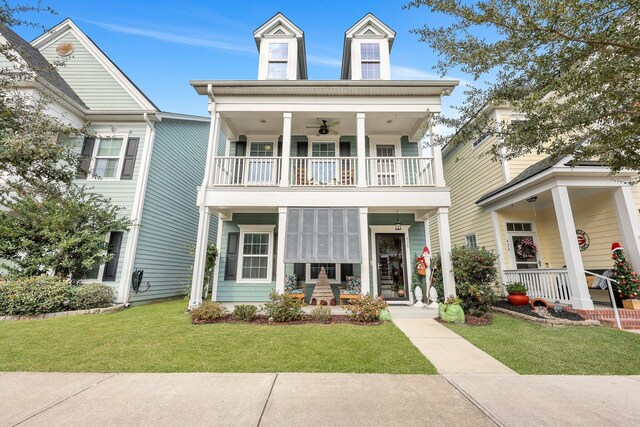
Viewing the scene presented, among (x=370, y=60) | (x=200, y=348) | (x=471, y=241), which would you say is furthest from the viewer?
(x=471, y=241)

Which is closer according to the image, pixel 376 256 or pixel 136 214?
pixel 136 214

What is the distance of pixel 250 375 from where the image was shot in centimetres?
322

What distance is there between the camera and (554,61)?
3602mm

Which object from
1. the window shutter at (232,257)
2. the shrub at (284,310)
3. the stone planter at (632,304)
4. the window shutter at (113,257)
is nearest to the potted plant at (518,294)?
the stone planter at (632,304)

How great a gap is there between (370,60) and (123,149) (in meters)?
9.45

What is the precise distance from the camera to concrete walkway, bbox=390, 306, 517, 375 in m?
3.49

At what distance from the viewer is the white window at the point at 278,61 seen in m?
9.27

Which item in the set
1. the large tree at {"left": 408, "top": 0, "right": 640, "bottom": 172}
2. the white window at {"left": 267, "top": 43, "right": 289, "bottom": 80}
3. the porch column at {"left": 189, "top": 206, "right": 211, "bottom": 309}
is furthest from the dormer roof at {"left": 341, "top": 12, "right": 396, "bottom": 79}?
the porch column at {"left": 189, "top": 206, "right": 211, "bottom": 309}

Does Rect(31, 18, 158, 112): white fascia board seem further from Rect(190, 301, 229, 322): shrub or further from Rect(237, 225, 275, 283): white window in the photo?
Rect(190, 301, 229, 322): shrub

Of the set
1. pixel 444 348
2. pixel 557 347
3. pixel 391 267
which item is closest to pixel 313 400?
pixel 444 348

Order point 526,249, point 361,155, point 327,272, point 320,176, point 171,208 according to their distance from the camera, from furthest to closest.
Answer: point 171,208 < point 526,249 < point 327,272 < point 320,176 < point 361,155

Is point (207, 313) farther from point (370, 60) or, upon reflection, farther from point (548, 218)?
point (548, 218)

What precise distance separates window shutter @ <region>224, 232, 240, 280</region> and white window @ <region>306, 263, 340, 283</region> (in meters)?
2.52

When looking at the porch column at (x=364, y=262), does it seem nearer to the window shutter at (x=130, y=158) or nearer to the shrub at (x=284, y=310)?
the shrub at (x=284, y=310)
